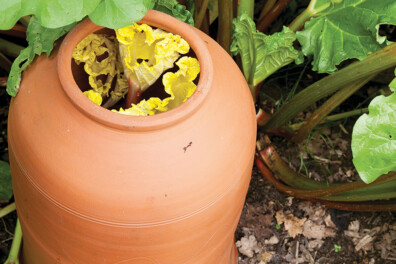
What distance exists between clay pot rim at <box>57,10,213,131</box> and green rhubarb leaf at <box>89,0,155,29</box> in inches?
3.5

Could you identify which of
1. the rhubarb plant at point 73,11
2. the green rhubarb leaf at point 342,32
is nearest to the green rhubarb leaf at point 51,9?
the rhubarb plant at point 73,11

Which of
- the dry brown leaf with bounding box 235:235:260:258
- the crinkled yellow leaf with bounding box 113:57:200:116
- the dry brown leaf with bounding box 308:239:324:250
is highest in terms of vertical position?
the crinkled yellow leaf with bounding box 113:57:200:116

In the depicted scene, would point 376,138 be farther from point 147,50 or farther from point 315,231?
point 315,231

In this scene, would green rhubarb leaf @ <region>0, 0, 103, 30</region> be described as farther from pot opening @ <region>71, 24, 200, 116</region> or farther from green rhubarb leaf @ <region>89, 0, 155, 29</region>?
pot opening @ <region>71, 24, 200, 116</region>

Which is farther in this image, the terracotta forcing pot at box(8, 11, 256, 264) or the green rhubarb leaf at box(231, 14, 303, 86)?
the green rhubarb leaf at box(231, 14, 303, 86)

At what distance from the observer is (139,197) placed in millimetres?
1054

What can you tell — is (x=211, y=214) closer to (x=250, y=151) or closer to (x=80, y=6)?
(x=250, y=151)

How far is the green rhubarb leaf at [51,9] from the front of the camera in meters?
1.05

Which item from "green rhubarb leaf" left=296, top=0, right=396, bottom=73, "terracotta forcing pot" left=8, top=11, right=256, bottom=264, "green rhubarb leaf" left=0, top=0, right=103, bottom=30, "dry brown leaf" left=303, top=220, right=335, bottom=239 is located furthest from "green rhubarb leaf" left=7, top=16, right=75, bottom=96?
"dry brown leaf" left=303, top=220, right=335, bottom=239

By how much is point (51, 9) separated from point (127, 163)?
1.15 feet

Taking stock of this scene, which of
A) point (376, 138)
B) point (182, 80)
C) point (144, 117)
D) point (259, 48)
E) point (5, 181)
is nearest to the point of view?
point (144, 117)

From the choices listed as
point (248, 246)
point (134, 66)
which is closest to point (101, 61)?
point (134, 66)

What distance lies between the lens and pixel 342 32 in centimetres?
147

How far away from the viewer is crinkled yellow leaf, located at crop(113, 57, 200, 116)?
3.97 feet
